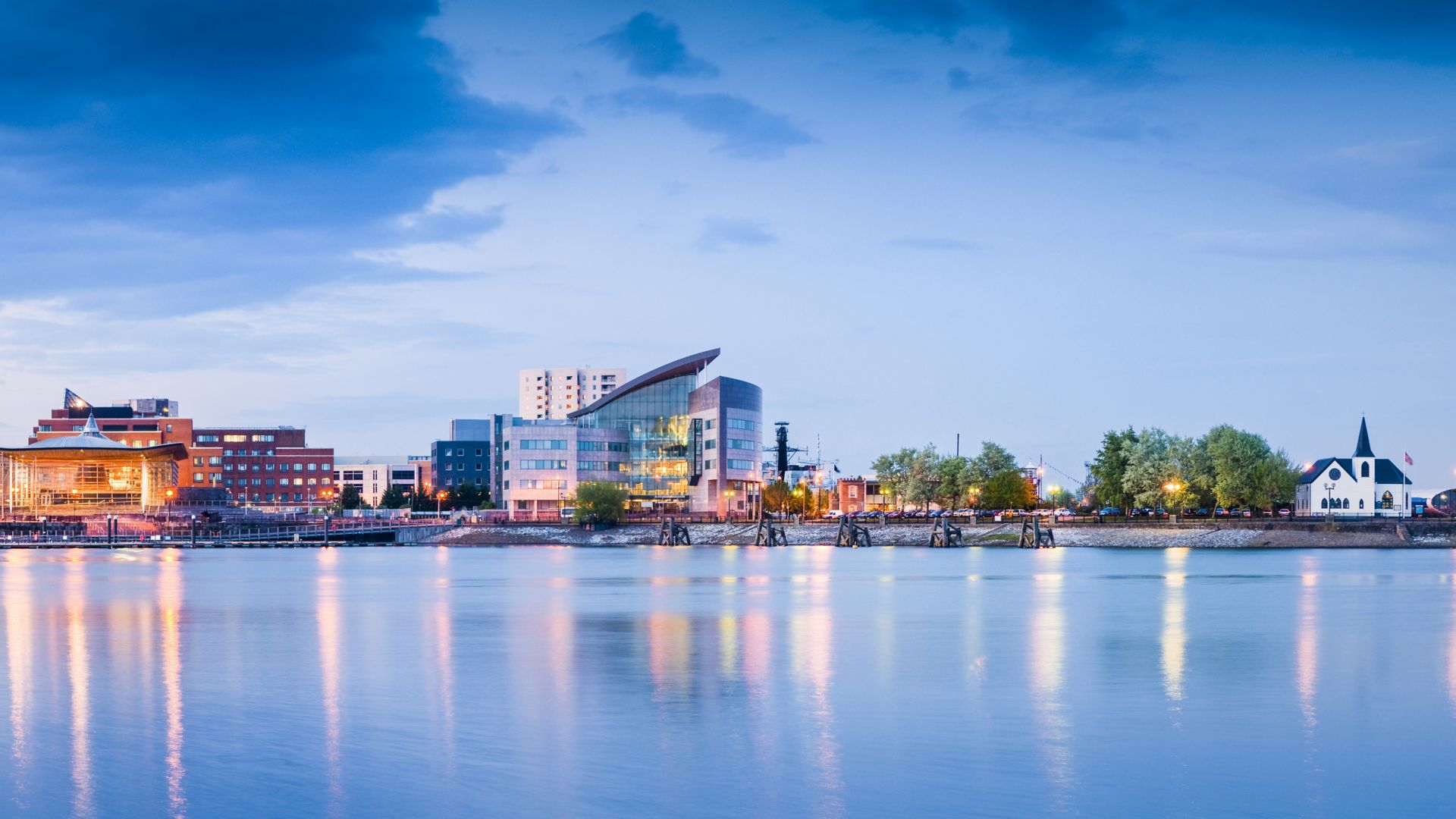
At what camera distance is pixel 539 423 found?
187625mm

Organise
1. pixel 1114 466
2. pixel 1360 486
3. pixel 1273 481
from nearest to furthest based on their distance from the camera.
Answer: pixel 1273 481, pixel 1114 466, pixel 1360 486

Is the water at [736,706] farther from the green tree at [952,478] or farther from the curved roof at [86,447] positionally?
the curved roof at [86,447]

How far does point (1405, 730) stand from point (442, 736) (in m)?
17.6

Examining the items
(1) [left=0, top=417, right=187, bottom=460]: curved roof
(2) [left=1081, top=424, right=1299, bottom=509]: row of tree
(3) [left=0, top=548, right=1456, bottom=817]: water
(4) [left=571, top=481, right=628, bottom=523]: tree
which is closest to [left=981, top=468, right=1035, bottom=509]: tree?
(2) [left=1081, top=424, right=1299, bottom=509]: row of tree

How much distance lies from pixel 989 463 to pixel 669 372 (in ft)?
154

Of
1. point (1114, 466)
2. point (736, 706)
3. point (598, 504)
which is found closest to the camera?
point (736, 706)

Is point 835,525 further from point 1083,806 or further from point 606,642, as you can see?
point 1083,806

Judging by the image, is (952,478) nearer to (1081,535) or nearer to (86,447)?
(1081,535)

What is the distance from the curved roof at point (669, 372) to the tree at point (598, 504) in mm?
23151

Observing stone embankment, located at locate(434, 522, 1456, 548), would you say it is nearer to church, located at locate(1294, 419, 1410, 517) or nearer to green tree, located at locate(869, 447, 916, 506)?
green tree, located at locate(869, 447, 916, 506)

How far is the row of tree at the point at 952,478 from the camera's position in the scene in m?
168

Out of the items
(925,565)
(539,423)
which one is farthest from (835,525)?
(925,565)

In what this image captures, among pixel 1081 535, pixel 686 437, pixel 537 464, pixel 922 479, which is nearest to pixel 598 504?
pixel 537 464

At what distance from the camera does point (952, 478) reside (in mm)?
167875
